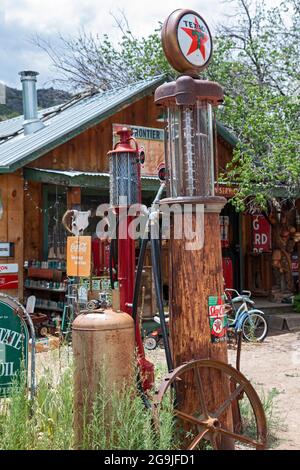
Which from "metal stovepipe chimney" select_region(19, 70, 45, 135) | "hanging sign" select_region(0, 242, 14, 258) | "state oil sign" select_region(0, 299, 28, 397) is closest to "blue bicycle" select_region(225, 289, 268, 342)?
"hanging sign" select_region(0, 242, 14, 258)

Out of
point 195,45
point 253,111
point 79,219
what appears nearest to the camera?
point 195,45

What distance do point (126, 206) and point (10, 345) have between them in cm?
152

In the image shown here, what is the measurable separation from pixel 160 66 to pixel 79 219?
1269 centimetres

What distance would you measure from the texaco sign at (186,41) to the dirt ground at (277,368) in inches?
102

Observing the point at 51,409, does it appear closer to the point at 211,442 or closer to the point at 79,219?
the point at 211,442

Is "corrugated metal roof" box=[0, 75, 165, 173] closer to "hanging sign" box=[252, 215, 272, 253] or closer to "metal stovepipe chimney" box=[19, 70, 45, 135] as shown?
"metal stovepipe chimney" box=[19, 70, 45, 135]

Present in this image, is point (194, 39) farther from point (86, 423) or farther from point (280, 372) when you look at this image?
point (280, 372)

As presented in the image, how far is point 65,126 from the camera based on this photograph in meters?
11.2

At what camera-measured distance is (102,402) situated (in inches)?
151

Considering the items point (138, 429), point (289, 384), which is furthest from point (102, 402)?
point (289, 384)

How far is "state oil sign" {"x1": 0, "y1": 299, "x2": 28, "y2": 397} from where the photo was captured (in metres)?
4.87

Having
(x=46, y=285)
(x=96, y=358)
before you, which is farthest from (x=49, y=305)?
A: (x=96, y=358)

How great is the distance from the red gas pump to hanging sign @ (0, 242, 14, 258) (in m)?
5.34

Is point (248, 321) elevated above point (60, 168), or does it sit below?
below
